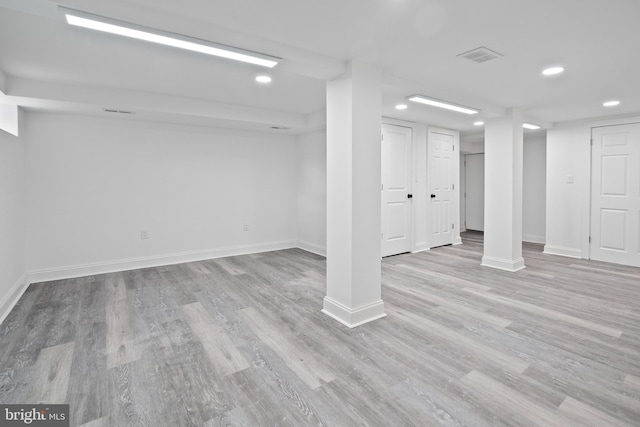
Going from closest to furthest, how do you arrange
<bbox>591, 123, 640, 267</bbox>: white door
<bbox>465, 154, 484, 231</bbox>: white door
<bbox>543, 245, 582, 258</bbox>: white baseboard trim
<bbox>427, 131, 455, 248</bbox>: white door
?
<bbox>591, 123, 640, 267</bbox>: white door → <bbox>543, 245, 582, 258</bbox>: white baseboard trim → <bbox>427, 131, 455, 248</bbox>: white door → <bbox>465, 154, 484, 231</bbox>: white door

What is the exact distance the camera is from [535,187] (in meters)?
6.90

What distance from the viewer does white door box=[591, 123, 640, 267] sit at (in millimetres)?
4879

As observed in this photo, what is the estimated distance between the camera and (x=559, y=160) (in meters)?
5.71

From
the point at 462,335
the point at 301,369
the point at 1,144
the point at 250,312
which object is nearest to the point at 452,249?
the point at 462,335

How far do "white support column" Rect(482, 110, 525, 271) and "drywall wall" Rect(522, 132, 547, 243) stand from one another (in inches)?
106

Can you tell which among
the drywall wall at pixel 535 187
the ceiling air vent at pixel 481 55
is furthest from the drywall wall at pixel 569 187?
the ceiling air vent at pixel 481 55

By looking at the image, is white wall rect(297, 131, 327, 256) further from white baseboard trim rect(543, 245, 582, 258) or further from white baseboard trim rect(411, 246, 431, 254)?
white baseboard trim rect(543, 245, 582, 258)

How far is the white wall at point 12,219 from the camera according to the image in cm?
313

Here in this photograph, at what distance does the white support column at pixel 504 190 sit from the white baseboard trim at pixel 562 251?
4.94 ft

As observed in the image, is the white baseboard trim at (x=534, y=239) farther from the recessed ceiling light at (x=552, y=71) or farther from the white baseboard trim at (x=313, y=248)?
Result: the recessed ceiling light at (x=552, y=71)

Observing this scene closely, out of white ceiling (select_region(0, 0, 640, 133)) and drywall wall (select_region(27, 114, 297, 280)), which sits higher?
white ceiling (select_region(0, 0, 640, 133))

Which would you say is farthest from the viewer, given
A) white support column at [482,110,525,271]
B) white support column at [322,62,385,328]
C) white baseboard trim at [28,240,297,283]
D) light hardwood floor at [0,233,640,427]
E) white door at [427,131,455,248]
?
white door at [427,131,455,248]

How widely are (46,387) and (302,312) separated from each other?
192 centimetres

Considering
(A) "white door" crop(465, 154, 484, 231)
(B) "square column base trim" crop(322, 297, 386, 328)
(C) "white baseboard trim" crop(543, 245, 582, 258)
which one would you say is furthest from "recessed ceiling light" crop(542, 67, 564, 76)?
(A) "white door" crop(465, 154, 484, 231)
